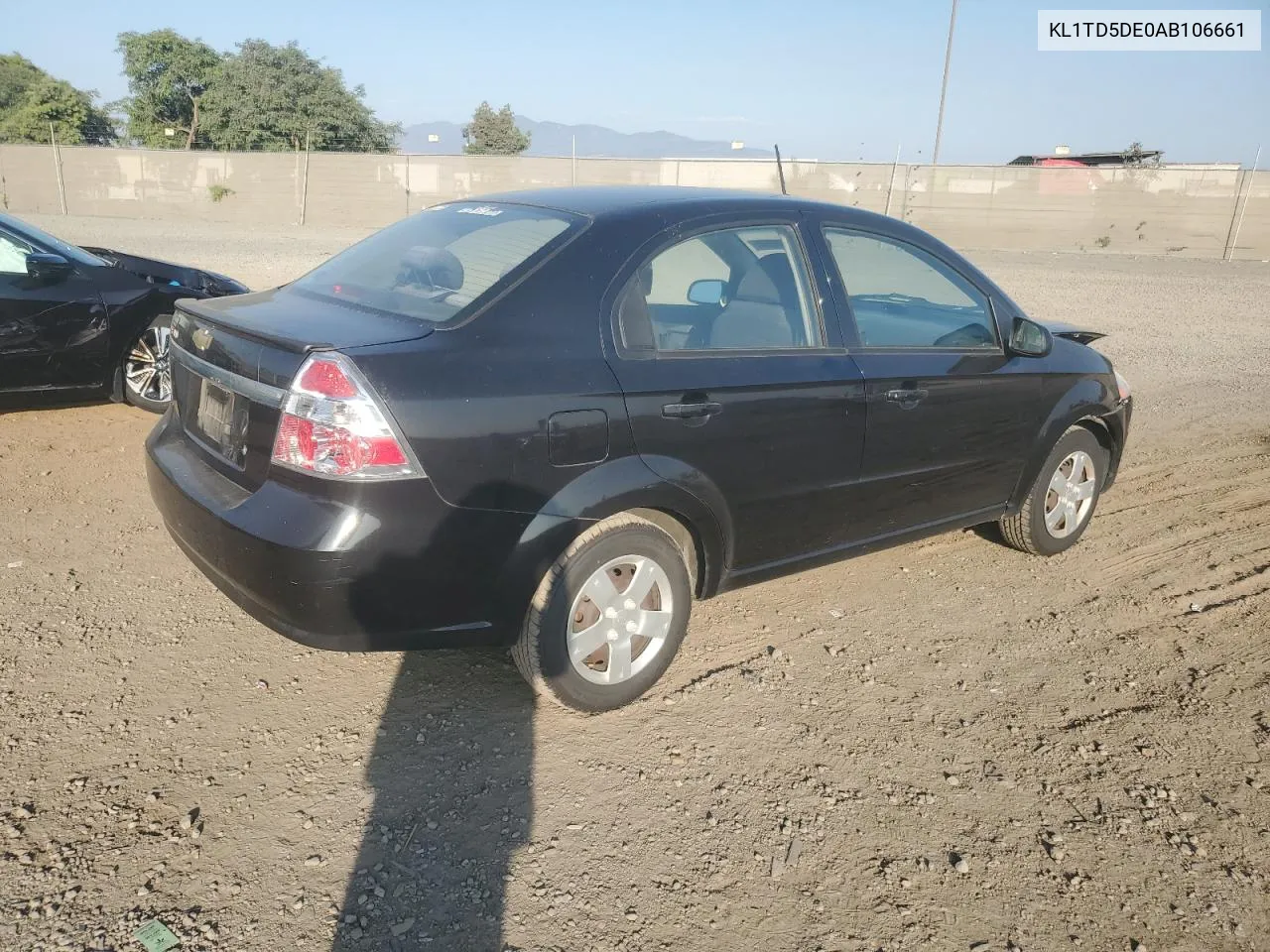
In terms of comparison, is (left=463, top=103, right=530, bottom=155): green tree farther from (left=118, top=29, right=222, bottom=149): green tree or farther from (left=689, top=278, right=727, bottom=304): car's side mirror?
(left=689, top=278, right=727, bottom=304): car's side mirror

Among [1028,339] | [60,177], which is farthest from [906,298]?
[60,177]

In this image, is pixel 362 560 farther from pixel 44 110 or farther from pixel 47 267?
pixel 44 110

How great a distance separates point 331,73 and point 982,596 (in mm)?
50112

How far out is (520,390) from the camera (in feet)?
9.09

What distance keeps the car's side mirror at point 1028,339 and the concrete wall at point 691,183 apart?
20363 millimetres

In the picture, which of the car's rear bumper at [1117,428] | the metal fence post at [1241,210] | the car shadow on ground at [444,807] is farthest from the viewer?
the metal fence post at [1241,210]

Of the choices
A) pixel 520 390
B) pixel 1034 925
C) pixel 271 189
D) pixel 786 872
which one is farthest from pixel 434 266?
pixel 271 189

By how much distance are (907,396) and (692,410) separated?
1.10m

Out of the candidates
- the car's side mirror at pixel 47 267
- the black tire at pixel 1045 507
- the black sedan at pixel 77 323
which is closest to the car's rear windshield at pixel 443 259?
the black sedan at pixel 77 323

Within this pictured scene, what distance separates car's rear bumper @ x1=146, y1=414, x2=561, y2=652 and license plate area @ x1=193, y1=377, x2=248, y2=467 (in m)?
0.11

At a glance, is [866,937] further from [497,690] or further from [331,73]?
[331,73]

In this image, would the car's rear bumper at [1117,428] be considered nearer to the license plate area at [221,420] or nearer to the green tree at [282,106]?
the license plate area at [221,420]

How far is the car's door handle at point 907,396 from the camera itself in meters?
3.69

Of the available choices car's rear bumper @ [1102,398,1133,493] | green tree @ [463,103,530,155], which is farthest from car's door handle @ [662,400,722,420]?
green tree @ [463,103,530,155]
